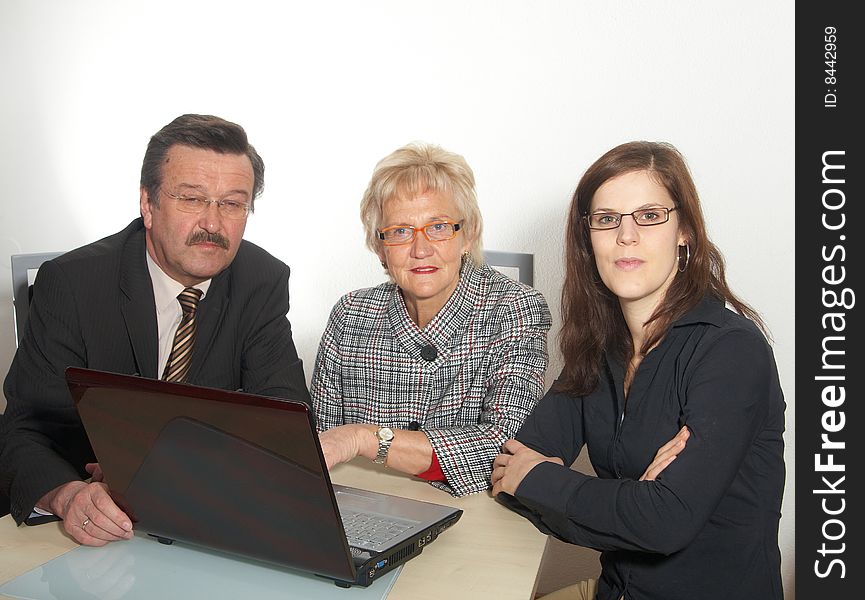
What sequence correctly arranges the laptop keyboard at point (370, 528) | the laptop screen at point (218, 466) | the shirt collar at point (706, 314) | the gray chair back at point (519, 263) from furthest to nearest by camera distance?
1. the gray chair back at point (519, 263)
2. the shirt collar at point (706, 314)
3. the laptop keyboard at point (370, 528)
4. the laptop screen at point (218, 466)

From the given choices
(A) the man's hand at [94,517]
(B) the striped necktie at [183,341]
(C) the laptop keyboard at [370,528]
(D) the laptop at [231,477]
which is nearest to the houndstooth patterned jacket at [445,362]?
(B) the striped necktie at [183,341]

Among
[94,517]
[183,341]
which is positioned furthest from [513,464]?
[183,341]

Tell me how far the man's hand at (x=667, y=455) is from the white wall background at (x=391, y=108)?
119 cm

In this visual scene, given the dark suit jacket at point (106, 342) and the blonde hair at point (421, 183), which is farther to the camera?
the blonde hair at point (421, 183)

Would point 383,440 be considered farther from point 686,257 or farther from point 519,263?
point 519,263

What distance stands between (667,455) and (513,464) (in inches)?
11.4

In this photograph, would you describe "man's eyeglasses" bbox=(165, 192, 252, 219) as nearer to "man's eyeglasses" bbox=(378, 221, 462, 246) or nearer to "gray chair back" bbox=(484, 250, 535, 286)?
"man's eyeglasses" bbox=(378, 221, 462, 246)

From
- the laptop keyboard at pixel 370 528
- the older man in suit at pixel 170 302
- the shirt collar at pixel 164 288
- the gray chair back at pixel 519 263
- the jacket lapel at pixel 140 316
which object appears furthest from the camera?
the gray chair back at pixel 519 263

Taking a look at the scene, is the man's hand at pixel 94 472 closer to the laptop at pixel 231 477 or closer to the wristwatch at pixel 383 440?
the laptop at pixel 231 477

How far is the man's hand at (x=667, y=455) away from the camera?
4.62 feet

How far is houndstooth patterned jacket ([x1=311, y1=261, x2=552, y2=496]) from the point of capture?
6.11 ft

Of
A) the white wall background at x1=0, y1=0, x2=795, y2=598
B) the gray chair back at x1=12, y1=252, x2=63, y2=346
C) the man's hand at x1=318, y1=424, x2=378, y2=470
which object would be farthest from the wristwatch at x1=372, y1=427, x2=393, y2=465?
the gray chair back at x1=12, y1=252, x2=63, y2=346

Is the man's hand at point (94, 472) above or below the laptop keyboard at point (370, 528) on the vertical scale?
above

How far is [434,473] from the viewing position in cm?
A: 170
